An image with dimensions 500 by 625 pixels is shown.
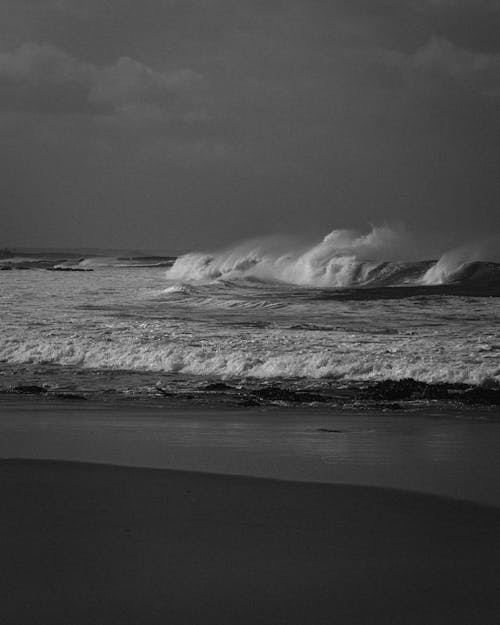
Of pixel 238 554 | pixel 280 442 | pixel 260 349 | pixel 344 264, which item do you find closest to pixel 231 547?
pixel 238 554

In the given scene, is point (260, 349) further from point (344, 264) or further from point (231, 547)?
point (344, 264)

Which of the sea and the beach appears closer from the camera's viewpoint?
the beach

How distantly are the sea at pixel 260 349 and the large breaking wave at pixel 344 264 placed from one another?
7749 millimetres

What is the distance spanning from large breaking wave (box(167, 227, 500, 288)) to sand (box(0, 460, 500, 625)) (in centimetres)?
2149

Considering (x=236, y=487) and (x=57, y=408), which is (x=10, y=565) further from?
(x=57, y=408)

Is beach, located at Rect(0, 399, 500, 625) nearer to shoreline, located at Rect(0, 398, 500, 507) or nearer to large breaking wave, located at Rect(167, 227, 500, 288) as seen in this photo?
shoreline, located at Rect(0, 398, 500, 507)

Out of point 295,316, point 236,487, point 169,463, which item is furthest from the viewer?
point 295,316

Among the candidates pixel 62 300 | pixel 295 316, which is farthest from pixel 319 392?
pixel 62 300

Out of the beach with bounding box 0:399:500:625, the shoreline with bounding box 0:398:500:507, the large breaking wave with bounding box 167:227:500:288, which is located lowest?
the shoreline with bounding box 0:398:500:507

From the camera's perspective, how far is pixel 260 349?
425 inches

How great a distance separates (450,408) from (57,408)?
356 cm

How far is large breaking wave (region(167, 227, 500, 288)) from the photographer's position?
94.5ft

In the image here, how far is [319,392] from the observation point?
8.59 metres

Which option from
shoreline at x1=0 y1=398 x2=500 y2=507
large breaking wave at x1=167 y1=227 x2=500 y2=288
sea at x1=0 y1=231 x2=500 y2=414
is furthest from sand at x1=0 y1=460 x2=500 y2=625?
large breaking wave at x1=167 y1=227 x2=500 y2=288
